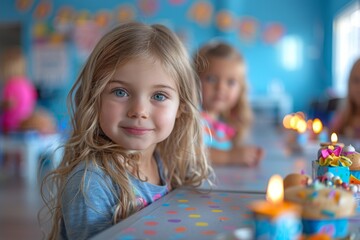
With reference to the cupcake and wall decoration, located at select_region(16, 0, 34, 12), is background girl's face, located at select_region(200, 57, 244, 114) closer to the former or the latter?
the cupcake

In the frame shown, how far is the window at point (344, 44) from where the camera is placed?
6215mm

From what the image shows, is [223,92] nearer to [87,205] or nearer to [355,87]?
[355,87]

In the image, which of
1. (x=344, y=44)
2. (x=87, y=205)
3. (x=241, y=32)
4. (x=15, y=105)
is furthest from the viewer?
(x=241, y=32)

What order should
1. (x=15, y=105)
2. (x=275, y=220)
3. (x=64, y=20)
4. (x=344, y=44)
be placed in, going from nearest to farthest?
(x=275, y=220)
(x=15, y=105)
(x=344, y=44)
(x=64, y=20)

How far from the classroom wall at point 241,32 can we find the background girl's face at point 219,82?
212 inches

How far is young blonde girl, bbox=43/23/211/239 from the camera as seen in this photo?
0.87 m

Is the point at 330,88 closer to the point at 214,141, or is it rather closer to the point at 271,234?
the point at 214,141

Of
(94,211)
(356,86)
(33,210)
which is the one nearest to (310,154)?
(356,86)

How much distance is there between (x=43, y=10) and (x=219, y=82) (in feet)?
22.2

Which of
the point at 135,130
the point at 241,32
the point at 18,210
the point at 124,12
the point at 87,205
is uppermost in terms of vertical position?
the point at 124,12

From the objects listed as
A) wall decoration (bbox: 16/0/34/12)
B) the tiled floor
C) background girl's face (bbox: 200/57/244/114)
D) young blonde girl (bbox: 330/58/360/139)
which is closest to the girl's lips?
background girl's face (bbox: 200/57/244/114)

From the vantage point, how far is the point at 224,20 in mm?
7375

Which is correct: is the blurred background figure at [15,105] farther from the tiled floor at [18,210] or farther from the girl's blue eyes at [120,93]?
the girl's blue eyes at [120,93]

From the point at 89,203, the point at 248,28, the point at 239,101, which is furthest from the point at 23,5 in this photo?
the point at 89,203
